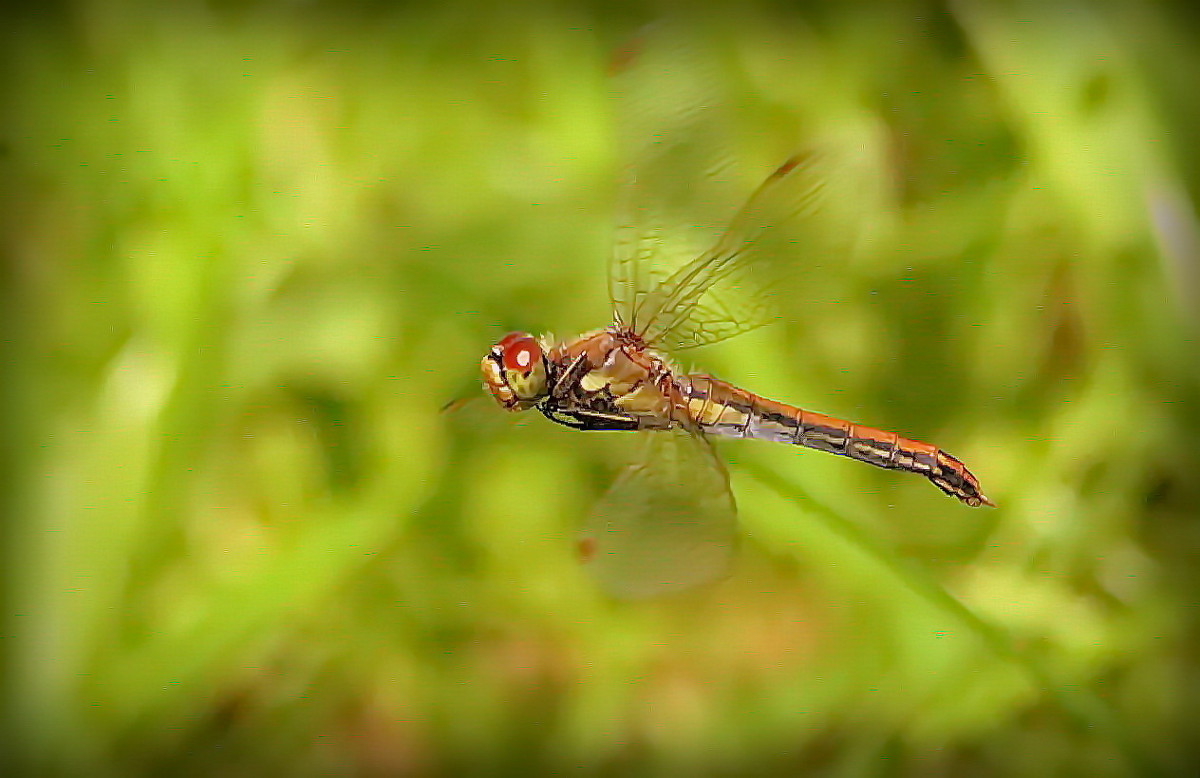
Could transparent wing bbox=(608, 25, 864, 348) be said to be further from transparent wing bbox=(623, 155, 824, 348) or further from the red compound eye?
the red compound eye

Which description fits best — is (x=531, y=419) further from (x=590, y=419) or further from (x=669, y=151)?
(x=669, y=151)

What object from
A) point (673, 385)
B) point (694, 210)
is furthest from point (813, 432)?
point (694, 210)

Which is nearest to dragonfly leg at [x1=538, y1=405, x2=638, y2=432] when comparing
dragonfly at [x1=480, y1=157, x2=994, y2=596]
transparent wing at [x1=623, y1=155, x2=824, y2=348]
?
dragonfly at [x1=480, y1=157, x2=994, y2=596]

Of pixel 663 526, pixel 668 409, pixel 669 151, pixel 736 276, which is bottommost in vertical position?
pixel 663 526

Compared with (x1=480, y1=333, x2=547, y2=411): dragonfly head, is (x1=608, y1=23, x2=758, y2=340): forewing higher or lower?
higher

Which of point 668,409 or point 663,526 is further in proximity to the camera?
point 668,409

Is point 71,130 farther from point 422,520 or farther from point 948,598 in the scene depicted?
point 948,598
